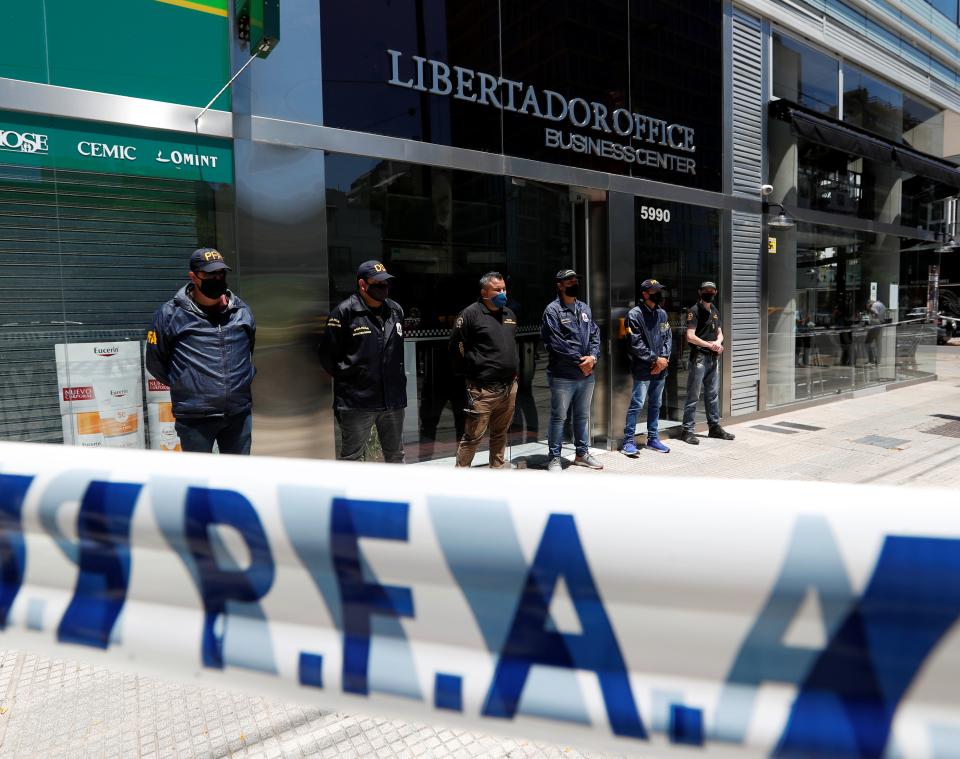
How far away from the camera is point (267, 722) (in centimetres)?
251

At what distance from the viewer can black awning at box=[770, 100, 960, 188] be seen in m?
8.62

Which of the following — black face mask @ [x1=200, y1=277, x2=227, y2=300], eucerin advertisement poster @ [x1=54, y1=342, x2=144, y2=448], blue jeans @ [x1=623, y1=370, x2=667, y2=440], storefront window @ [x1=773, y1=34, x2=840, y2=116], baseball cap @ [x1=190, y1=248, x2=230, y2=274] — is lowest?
blue jeans @ [x1=623, y1=370, x2=667, y2=440]

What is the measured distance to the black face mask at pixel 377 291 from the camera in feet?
14.8

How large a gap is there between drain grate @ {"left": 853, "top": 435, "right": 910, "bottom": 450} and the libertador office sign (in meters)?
4.01

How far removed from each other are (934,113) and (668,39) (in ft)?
31.8

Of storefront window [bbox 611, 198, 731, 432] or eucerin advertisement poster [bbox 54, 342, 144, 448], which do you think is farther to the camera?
storefront window [bbox 611, 198, 731, 432]

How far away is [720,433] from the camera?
7.75 meters

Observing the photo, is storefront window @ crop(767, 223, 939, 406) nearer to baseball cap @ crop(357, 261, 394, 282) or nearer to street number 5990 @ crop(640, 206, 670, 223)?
street number 5990 @ crop(640, 206, 670, 223)

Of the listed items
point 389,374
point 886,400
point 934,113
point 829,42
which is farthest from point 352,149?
point 934,113

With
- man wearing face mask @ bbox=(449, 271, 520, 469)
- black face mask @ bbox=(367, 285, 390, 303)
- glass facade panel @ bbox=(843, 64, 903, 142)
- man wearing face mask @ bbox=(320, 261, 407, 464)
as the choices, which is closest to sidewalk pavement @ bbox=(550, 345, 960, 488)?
man wearing face mask @ bbox=(449, 271, 520, 469)

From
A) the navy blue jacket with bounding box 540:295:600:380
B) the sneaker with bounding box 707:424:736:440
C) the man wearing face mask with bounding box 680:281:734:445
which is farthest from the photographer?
the sneaker with bounding box 707:424:736:440

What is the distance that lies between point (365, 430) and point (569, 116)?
422 cm

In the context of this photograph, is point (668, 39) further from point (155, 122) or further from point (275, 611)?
point (275, 611)

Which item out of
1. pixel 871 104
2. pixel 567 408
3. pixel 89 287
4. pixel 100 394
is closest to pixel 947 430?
pixel 567 408
